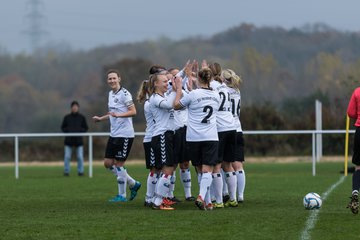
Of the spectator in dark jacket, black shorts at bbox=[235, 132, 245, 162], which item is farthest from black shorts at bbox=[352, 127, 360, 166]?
the spectator in dark jacket

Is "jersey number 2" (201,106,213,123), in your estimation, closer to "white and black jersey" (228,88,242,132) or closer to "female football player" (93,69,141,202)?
"white and black jersey" (228,88,242,132)

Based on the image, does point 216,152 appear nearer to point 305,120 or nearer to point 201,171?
point 201,171

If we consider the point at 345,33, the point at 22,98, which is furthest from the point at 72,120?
the point at 345,33

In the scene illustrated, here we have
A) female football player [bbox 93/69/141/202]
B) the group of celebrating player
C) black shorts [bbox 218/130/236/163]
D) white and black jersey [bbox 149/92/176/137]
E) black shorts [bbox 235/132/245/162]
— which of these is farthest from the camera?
female football player [bbox 93/69/141/202]

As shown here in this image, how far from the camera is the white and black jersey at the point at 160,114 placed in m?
13.6

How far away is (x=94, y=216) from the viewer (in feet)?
41.1

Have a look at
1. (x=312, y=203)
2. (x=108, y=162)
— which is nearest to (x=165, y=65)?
(x=108, y=162)

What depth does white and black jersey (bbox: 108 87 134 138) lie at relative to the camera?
49.9 feet

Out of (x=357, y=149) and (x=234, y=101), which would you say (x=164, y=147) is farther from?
(x=357, y=149)

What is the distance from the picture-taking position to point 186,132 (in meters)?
13.8

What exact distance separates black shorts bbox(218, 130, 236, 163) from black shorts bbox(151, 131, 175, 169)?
79 cm

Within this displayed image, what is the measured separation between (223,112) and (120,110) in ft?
6.66

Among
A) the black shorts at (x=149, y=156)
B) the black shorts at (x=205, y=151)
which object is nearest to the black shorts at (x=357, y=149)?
the black shorts at (x=205, y=151)

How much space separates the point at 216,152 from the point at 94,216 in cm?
215
